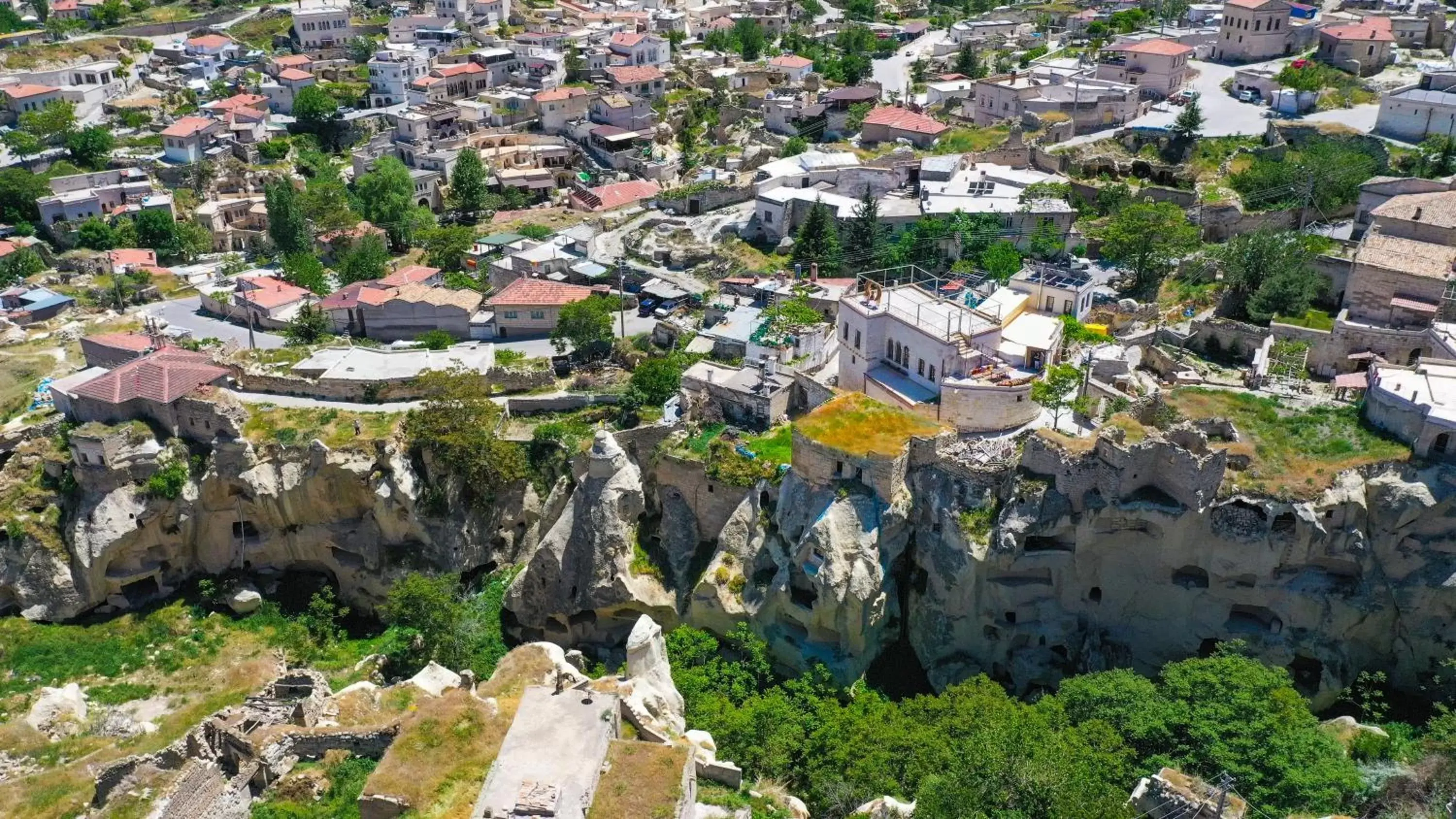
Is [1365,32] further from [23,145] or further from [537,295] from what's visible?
[23,145]

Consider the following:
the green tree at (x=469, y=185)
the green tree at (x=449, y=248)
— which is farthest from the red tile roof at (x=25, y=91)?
the green tree at (x=449, y=248)

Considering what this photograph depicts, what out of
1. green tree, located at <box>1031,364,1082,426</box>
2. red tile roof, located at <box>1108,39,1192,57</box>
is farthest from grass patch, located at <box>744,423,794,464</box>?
red tile roof, located at <box>1108,39,1192,57</box>

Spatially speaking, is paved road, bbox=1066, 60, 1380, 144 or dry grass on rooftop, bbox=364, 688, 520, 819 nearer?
dry grass on rooftop, bbox=364, 688, 520, 819

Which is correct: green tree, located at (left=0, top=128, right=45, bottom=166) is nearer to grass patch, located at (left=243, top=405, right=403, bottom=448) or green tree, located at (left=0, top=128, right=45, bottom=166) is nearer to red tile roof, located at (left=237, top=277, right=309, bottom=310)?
red tile roof, located at (left=237, top=277, right=309, bottom=310)

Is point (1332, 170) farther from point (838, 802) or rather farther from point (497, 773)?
point (497, 773)

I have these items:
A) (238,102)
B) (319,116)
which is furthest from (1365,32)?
(238,102)

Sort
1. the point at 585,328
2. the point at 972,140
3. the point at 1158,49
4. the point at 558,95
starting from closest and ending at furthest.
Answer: the point at 585,328 < the point at 972,140 < the point at 1158,49 < the point at 558,95

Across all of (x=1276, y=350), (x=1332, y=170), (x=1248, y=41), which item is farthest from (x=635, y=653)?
(x=1248, y=41)
